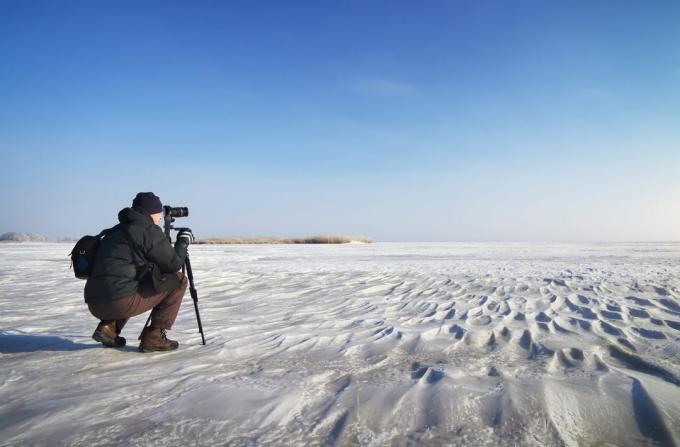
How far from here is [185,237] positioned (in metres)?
3.98

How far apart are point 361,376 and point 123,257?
88.0 inches

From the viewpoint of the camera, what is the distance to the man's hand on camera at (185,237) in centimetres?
390

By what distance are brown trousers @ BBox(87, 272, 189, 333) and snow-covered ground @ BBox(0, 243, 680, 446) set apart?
1.16 feet

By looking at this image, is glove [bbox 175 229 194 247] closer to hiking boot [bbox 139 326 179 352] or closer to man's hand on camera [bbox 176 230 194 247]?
man's hand on camera [bbox 176 230 194 247]

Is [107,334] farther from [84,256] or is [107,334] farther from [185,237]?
[185,237]

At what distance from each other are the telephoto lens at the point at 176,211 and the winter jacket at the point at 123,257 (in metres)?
0.73

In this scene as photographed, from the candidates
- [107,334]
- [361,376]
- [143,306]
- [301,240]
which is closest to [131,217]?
[143,306]

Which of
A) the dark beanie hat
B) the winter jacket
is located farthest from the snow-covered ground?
the dark beanie hat

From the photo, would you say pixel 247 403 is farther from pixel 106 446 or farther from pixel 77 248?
pixel 77 248

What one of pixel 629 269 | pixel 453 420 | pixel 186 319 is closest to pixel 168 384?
pixel 453 420

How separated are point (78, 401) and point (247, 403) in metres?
1.12

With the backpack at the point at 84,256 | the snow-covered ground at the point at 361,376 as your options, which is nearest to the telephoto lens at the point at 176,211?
the backpack at the point at 84,256

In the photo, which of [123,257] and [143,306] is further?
[143,306]

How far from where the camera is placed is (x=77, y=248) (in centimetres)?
344
